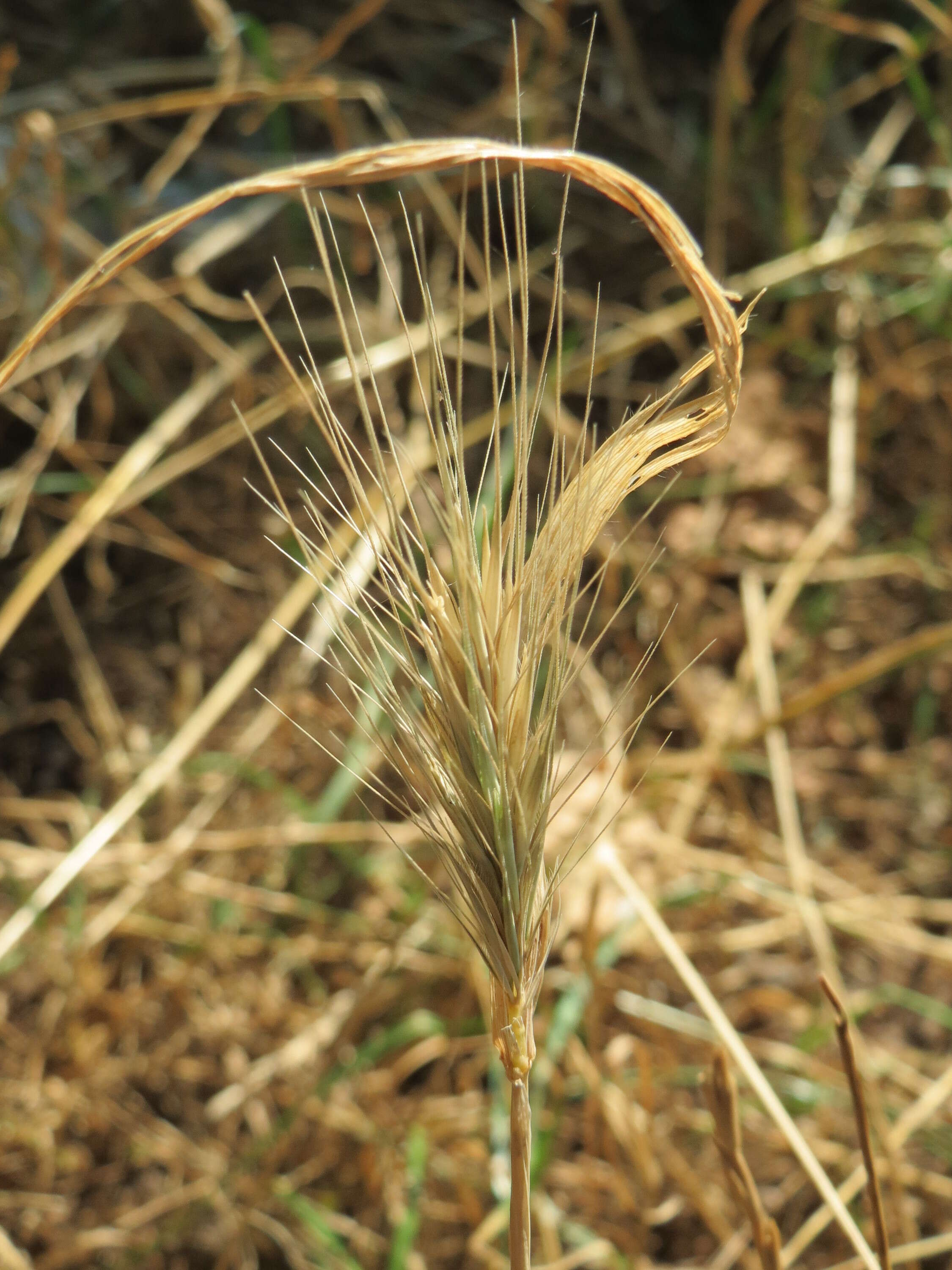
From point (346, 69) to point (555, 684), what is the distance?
153 centimetres

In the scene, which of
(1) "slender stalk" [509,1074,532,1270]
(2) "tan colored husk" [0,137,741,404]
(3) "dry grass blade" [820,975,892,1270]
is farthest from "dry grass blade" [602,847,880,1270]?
(2) "tan colored husk" [0,137,741,404]

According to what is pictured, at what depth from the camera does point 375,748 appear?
0.91m

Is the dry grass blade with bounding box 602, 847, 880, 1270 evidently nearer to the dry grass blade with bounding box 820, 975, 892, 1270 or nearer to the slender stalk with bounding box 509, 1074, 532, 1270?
the dry grass blade with bounding box 820, 975, 892, 1270

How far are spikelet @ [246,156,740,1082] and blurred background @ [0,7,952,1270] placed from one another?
13.4 inches

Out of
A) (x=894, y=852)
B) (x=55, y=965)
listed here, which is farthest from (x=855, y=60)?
(x=55, y=965)

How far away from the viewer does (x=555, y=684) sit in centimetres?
39

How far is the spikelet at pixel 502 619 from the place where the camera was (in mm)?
353

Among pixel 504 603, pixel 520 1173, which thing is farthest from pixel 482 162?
pixel 520 1173

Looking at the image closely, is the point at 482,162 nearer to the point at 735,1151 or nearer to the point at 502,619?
the point at 502,619

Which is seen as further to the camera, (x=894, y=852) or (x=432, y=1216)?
(x=894, y=852)

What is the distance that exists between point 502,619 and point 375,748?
1.78 ft

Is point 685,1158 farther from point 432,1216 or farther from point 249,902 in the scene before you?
point 249,902

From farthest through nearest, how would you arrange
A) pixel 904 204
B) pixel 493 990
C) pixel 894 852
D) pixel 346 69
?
pixel 346 69 < pixel 904 204 < pixel 894 852 < pixel 493 990

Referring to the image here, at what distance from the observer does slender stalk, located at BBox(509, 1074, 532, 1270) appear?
360 mm
